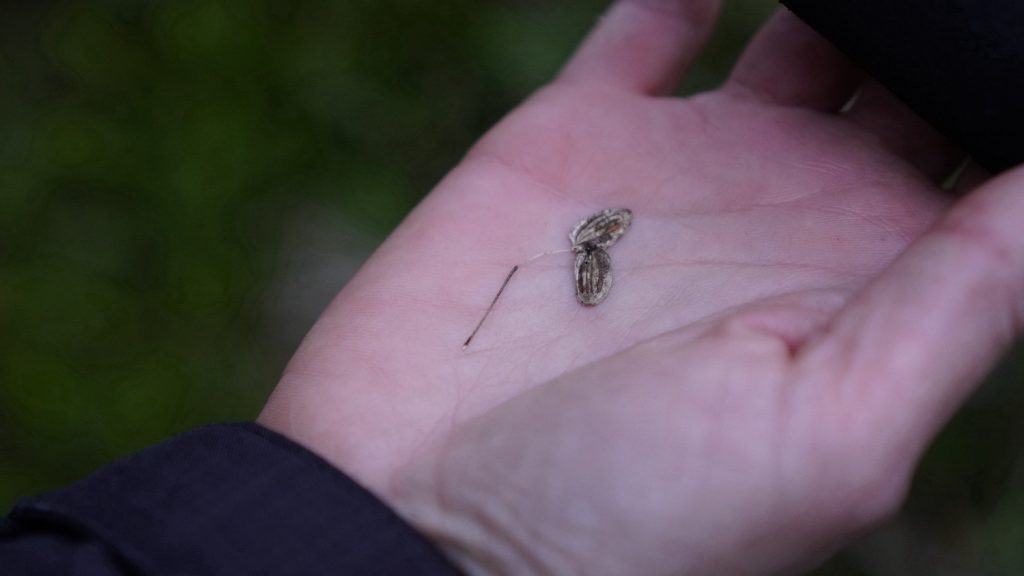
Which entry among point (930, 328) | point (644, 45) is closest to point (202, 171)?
point (644, 45)

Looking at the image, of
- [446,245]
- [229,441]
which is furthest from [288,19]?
[229,441]

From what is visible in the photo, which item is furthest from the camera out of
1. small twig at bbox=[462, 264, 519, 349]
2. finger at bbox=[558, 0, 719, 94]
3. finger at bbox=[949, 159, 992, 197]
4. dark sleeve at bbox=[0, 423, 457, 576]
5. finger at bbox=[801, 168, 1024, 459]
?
finger at bbox=[558, 0, 719, 94]

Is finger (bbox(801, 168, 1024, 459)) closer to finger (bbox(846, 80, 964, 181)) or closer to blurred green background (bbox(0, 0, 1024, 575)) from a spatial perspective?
finger (bbox(846, 80, 964, 181))

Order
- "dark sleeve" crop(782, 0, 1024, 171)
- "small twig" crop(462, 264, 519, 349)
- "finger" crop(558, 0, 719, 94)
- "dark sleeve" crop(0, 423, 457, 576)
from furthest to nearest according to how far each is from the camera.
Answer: "finger" crop(558, 0, 719, 94), "small twig" crop(462, 264, 519, 349), "dark sleeve" crop(782, 0, 1024, 171), "dark sleeve" crop(0, 423, 457, 576)

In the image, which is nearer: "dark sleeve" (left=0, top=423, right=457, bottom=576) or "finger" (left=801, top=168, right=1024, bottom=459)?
"finger" (left=801, top=168, right=1024, bottom=459)

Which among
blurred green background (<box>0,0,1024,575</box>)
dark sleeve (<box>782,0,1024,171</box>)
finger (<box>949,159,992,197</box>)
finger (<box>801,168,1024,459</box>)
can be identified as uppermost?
dark sleeve (<box>782,0,1024,171</box>)

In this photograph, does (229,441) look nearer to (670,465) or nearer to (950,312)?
(670,465)

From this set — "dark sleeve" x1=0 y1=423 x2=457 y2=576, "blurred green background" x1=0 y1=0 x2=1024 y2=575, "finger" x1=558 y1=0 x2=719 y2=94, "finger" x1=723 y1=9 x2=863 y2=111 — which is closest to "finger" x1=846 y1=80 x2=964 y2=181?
"finger" x1=723 y1=9 x2=863 y2=111
